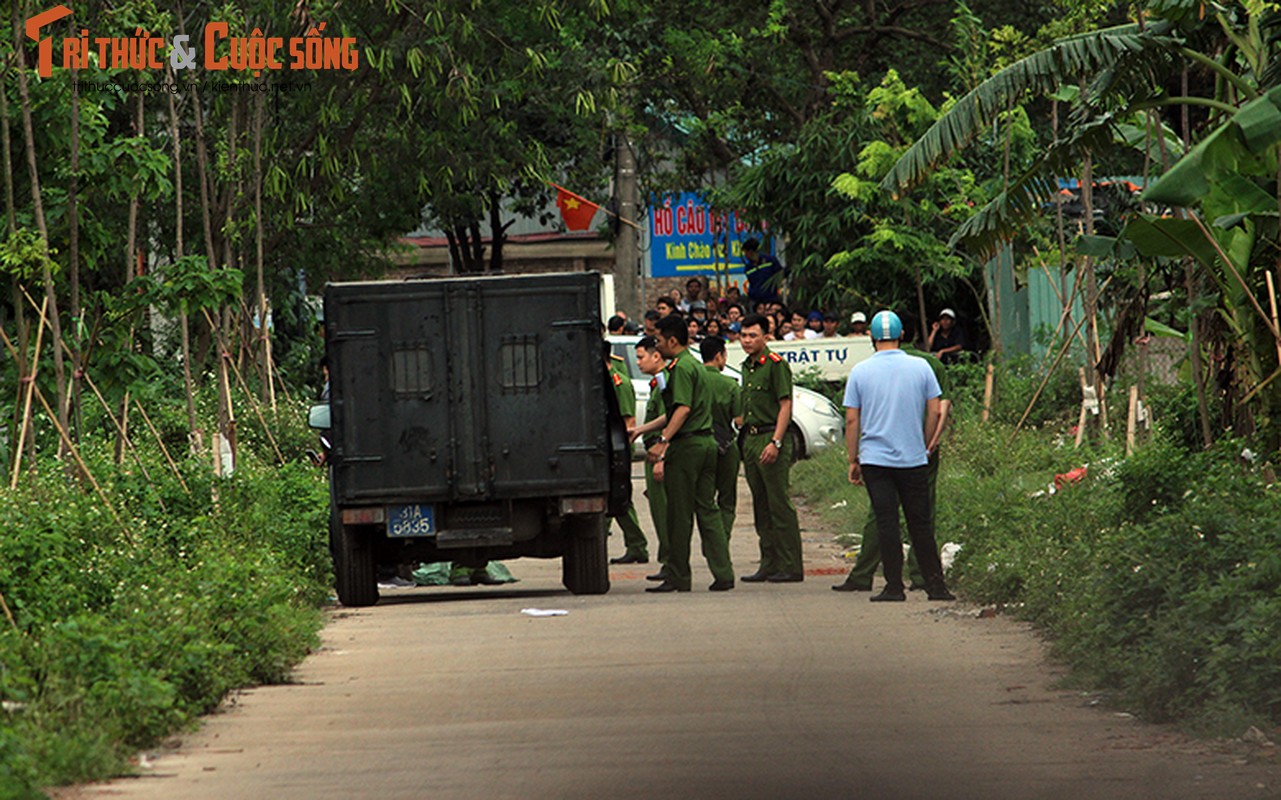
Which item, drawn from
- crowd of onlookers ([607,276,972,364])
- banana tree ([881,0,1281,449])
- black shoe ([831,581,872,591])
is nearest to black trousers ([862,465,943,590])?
black shoe ([831,581,872,591])

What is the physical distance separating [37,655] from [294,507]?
24.5 feet

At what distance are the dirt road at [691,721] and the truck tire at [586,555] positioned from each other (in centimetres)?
170

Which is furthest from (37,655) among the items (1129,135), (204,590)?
(1129,135)

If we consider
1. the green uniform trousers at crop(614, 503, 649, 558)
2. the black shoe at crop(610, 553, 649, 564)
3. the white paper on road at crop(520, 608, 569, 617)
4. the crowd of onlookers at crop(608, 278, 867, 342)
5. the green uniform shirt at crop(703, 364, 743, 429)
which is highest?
the crowd of onlookers at crop(608, 278, 867, 342)

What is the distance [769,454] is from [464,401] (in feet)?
7.97

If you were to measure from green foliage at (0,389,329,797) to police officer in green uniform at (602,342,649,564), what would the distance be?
2563 mm

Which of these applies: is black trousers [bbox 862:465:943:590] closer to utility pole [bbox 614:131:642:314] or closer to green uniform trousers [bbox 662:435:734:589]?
green uniform trousers [bbox 662:435:734:589]

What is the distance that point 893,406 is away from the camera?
44.8 ft

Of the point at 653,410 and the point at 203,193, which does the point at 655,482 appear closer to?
the point at 653,410

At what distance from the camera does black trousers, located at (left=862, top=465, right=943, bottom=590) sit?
535 inches

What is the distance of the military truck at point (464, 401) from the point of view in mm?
14492

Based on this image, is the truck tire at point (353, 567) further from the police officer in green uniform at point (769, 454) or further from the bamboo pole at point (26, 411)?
the police officer in green uniform at point (769, 454)

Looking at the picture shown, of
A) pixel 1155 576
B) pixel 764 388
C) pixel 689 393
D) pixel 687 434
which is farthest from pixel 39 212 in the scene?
pixel 1155 576

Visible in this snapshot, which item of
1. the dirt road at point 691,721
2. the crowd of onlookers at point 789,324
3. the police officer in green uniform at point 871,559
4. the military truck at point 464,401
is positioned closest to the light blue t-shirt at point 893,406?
the police officer in green uniform at point 871,559
